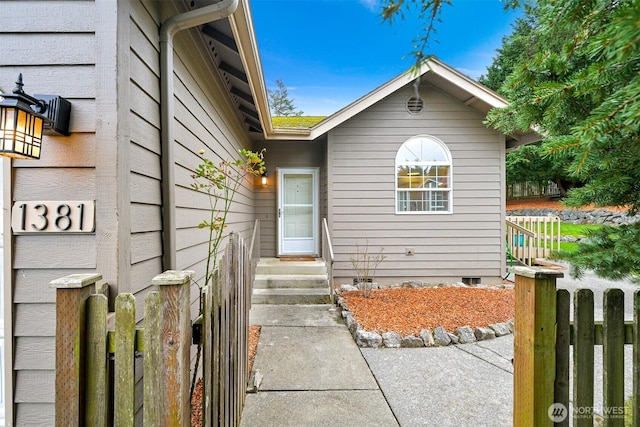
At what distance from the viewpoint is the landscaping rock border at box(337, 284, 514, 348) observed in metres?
3.31

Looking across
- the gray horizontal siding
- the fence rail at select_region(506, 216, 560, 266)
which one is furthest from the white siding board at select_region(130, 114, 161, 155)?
the fence rail at select_region(506, 216, 560, 266)

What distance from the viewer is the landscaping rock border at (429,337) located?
3.31 meters

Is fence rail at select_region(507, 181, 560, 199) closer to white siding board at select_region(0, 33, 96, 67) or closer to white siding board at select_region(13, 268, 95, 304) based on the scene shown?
white siding board at select_region(0, 33, 96, 67)

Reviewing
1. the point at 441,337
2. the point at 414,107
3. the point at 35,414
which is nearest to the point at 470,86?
the point at 414,107

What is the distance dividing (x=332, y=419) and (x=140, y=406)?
1271 millimetres

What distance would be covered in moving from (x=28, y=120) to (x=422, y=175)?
5771 mm

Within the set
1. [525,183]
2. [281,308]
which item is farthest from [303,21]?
[281,308]

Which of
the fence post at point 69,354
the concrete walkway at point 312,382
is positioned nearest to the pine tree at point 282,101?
the concrete walkway at point 312,382

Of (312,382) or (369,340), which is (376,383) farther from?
(369,340)

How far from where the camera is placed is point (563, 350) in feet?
4.10

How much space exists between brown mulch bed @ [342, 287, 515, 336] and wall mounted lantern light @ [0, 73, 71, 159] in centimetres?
333

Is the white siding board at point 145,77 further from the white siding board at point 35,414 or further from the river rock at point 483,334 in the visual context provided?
the river rock at point 483,334

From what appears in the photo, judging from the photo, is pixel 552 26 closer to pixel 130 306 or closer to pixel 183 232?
pixel 130 306

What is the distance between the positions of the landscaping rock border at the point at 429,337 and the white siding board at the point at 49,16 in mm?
3485
